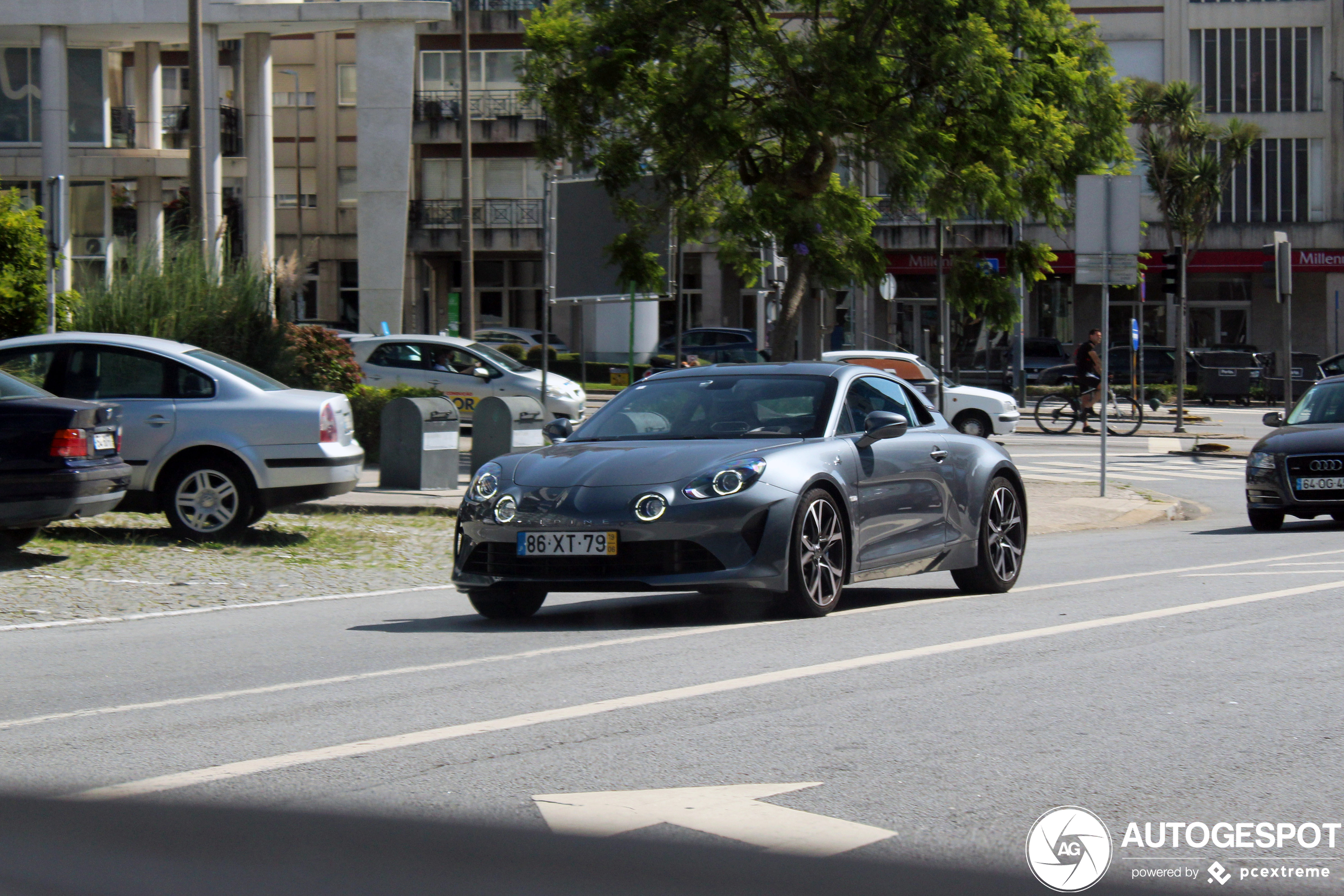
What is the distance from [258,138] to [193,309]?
19.5 metres

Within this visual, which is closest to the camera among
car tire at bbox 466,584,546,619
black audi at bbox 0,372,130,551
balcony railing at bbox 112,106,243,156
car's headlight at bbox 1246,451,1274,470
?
car tire at bbox 466,584,546,619

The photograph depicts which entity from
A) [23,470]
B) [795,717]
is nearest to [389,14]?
[23,470]

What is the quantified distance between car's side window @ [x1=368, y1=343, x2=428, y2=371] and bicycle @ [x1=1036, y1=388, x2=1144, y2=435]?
12.2 meters

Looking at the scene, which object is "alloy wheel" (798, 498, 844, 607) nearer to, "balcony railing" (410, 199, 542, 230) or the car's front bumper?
the car's front bumper

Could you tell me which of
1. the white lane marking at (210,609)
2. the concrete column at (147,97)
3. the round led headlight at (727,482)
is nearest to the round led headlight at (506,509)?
the round led headlight at (727,482)

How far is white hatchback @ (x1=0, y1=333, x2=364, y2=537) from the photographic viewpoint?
42.0 feet

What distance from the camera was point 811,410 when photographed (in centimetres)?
923

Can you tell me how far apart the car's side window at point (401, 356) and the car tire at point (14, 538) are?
1518 centimetres

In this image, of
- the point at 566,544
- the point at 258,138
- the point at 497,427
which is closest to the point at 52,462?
the point at 566,544

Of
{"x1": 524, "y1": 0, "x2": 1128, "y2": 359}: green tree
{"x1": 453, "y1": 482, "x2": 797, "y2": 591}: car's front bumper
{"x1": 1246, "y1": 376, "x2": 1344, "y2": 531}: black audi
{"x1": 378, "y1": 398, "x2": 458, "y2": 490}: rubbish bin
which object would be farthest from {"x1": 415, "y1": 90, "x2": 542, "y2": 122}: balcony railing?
{"x1": 453, "y1": 482, "x2": 797, "y2": 591}: car's front bumper

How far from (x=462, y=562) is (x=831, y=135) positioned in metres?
12.0

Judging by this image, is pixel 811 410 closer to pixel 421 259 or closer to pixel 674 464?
pixel 674 464

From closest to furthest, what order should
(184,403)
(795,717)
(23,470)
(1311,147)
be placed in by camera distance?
(795,717) → (23,470) → (184,403) → (1311,147)

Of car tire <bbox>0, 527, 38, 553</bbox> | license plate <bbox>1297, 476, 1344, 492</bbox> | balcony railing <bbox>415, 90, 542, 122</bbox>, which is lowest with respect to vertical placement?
car tire <bbox>0, 527, 38, 553</bbox>
